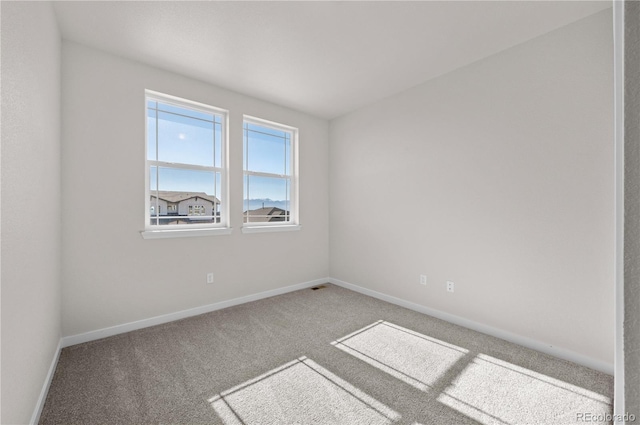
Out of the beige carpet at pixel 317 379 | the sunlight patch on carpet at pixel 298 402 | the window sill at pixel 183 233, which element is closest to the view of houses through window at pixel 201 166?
the window sill at pixel 183 233

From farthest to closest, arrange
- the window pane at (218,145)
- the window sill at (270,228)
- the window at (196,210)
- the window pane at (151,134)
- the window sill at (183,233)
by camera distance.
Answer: the window sill at (270,228) → the window pane at (218,145) → the window at (196,210) → the window pane at (151,134) → the window sill at (183,233)

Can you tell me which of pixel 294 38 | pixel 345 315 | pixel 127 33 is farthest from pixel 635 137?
pixel 127 33

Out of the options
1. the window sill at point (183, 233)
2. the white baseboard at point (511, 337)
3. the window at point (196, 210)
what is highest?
the window at point (196, 210)

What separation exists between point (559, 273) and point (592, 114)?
127 centimetres

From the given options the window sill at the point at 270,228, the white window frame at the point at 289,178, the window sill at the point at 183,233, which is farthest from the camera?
the white window frame at the point at 289,178

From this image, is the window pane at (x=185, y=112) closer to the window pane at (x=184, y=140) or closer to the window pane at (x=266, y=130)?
the window pane at (x=184, y=140)

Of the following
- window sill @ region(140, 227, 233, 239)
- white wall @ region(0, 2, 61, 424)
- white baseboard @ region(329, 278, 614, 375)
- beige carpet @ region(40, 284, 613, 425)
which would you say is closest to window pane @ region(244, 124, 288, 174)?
window sill @ region(140, 227, 233, 239)

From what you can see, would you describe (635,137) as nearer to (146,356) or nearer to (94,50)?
(146,356)

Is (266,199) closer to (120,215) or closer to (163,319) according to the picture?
(120,215)

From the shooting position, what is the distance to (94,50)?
8.09 ft

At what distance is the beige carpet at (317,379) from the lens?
1.60m

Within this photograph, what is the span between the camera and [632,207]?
51 centimetres

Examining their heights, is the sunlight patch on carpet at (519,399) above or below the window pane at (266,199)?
below

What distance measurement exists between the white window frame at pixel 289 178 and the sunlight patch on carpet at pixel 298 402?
6.46ft
